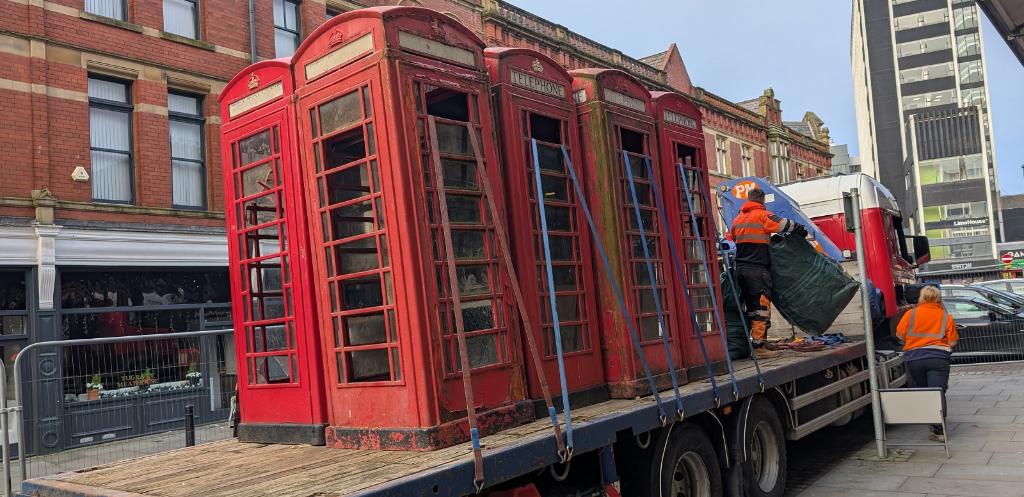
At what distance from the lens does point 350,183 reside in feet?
16.7

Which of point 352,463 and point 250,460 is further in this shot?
point 250,460

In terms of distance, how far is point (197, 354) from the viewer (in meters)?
8.12

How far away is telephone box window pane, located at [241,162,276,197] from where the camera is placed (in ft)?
17.3

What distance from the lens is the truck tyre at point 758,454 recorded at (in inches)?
231

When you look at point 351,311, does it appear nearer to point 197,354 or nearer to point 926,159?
point 197,354

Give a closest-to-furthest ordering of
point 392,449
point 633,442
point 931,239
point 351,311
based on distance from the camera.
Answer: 1. point 392,449
2. point 351,311
3. point 633,442
4. point 931,239

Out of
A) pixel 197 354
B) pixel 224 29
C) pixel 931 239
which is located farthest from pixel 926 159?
pixel 197 354

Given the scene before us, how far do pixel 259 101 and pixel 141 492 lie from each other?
258 cm

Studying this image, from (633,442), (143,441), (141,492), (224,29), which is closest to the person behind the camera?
(141,492)

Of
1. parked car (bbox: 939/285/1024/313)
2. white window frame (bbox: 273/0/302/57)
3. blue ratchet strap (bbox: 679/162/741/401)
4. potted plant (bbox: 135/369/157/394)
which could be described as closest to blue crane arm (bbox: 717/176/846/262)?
blue ratchet strap (bbox: 679/162/741/401)

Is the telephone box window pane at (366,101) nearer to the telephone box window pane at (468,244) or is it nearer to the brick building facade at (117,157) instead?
the telephone box window pane at (468,244)

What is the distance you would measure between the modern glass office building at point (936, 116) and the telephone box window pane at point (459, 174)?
84.0 meters

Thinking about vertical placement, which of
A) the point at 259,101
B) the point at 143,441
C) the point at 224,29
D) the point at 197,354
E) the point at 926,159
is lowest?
the point at 143,441

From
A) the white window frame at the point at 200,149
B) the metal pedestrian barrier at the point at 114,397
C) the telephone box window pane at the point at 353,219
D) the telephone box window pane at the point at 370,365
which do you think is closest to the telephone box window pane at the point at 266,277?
the telephone box window pane at the point at 353,219
